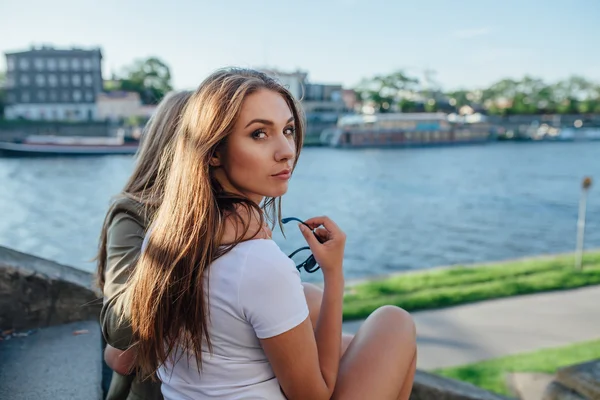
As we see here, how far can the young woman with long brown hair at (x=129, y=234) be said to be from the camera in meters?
1.39

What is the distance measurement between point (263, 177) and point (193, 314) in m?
0.33

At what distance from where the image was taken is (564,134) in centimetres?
7306

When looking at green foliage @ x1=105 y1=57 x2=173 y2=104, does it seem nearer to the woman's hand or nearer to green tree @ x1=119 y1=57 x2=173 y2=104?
green tree @ x1=119 y1=57 x2=173 y2=104

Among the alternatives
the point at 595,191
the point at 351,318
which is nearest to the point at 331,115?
the point at 595,191

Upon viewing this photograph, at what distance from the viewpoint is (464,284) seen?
6.25 meters

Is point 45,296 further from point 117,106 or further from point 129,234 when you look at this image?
point 117,106

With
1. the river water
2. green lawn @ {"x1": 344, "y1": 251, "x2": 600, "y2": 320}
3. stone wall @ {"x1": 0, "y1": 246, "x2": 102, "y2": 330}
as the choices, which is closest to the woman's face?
stone wall @ {"x1": 0, "y1": 246, "x2": 102, "y2": 330}

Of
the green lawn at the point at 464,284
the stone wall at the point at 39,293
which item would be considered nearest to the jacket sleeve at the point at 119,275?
the stone wall at the point at 39,293

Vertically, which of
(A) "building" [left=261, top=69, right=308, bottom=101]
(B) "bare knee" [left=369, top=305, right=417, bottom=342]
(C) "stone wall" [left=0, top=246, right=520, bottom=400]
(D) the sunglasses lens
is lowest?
(C) "stone wall" [left=0, top=246, right=520, bottom=400]

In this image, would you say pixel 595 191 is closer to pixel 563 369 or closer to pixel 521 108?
pixel 563 369

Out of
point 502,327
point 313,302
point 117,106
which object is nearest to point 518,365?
point 502,327

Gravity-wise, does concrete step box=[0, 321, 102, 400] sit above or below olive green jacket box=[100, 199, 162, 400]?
below

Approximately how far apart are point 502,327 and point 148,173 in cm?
388

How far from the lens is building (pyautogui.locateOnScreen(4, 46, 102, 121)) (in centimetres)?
5809
